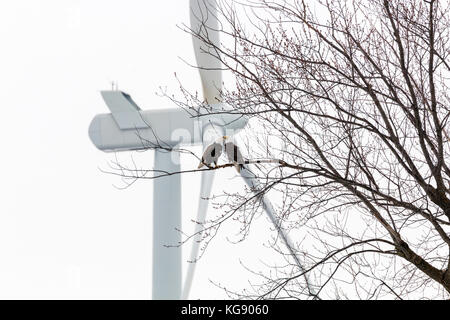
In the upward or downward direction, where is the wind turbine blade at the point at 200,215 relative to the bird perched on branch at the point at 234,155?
upward

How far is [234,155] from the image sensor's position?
5.30 m

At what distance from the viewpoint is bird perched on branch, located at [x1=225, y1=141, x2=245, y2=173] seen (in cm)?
494

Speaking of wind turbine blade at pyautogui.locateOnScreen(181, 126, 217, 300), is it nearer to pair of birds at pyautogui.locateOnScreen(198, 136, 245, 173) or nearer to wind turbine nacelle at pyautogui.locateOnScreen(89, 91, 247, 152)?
wind turbine nacelle at pyautogui.locateOnScreen(89, 91, 247, 152)

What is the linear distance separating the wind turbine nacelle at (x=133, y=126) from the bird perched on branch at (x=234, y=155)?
402 centimetres

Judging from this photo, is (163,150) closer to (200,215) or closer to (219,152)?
(200,215)

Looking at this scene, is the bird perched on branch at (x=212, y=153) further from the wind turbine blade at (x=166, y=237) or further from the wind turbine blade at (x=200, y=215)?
the wind turbine blade at (x=166, y=237)

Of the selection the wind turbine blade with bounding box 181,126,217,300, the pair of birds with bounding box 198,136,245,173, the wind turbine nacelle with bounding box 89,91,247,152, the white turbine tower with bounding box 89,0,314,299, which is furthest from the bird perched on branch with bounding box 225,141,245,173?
the wind turbine nacelle with bounding box 89,91,247,152

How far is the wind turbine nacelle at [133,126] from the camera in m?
9.84

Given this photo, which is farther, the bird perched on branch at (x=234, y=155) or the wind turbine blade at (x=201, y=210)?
the wind turbine blade at (x=201, y=210)

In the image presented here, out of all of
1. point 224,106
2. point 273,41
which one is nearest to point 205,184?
point 224,106

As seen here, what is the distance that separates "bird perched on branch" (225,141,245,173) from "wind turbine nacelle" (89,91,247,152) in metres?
4.02

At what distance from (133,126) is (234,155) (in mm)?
4862

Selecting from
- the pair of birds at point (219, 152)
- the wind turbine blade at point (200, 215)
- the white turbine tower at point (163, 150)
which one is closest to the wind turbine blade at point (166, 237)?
the white turbine tower at point (163, 150)

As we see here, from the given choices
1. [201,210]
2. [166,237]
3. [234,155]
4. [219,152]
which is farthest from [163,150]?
[234,155]
